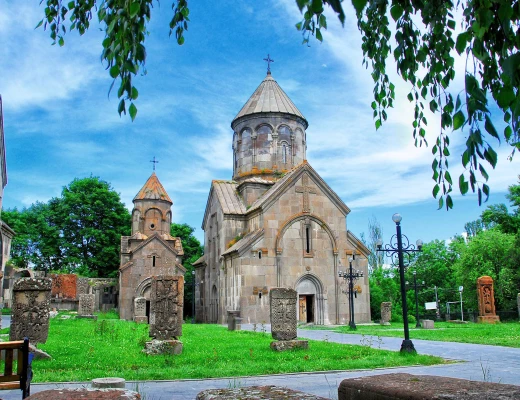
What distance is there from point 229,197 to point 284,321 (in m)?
16.0

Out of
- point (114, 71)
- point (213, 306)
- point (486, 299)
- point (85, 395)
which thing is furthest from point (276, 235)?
point (85, 395)

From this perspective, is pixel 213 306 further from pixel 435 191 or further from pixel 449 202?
pixel 449 202

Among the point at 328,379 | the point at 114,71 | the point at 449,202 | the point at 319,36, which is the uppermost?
the point at 319,36

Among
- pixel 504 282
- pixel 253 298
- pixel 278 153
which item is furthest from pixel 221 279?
pixel 504 282

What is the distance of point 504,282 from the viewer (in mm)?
28828

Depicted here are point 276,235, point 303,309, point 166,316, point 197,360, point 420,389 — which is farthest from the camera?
point 303,309

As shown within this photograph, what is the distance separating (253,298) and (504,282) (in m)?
16.8

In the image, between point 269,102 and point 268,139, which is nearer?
point 268,139

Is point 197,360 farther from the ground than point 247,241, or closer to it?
closer to it

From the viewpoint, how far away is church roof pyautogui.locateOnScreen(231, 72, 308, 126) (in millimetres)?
28159

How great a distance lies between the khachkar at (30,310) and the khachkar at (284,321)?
17.9 ft

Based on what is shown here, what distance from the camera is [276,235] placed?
76.3 ft

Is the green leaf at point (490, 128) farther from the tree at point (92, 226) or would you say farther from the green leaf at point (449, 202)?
the tree at point (92, 226)

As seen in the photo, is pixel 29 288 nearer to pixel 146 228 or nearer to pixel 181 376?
pixel 181 376
